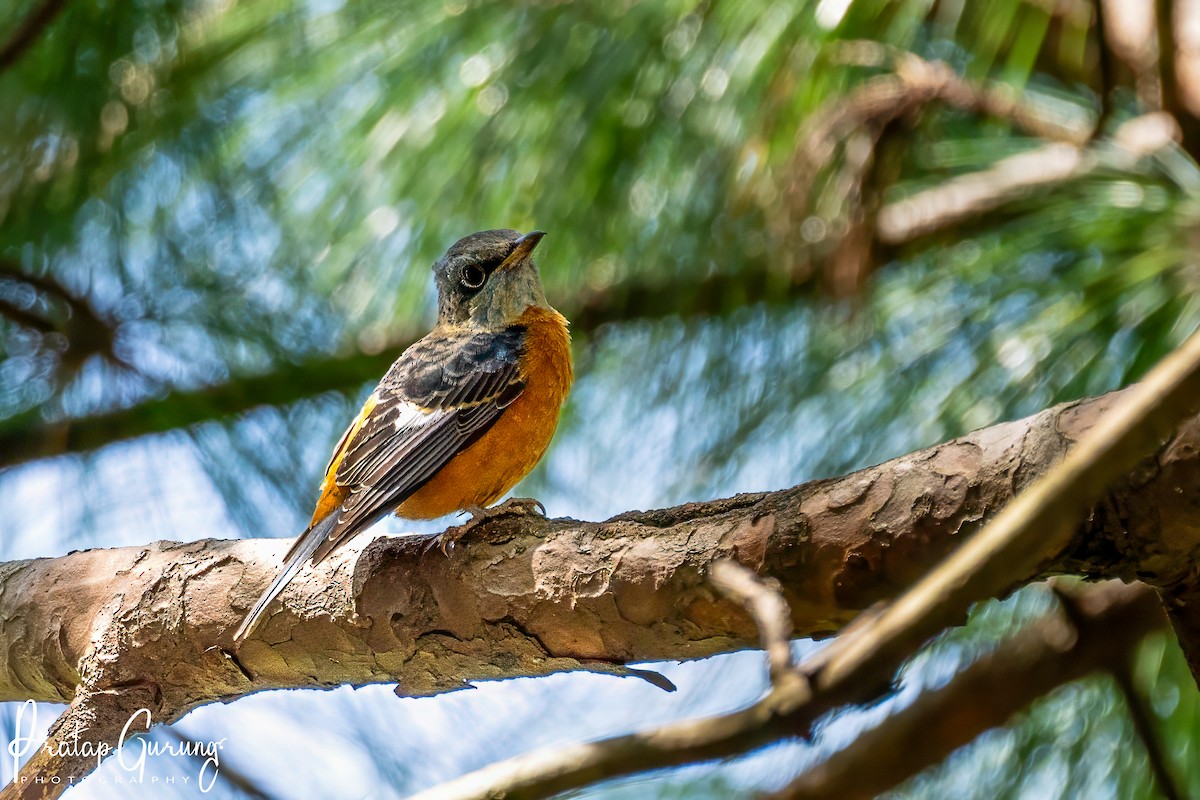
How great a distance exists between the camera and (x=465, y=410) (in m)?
3.13

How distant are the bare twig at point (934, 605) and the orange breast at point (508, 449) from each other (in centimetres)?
196

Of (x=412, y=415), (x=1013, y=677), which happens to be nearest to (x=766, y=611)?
(x=1013, y=677)

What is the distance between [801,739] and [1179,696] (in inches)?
79.6

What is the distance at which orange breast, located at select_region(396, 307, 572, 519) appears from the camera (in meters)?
3.08

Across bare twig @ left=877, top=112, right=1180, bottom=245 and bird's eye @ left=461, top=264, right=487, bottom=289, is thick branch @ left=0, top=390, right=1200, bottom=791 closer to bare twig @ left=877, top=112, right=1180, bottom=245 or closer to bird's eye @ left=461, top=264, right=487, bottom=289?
bird's eye @ left=461, top=264, right=487, bottom=289

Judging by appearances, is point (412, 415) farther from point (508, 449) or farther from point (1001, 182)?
point (1001, 182)

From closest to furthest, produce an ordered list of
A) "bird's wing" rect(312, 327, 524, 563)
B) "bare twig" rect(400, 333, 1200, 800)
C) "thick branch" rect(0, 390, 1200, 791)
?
"bare twig" rect(400, 333, 1200, 800), "thick branch" rect(0, 390, 1200, 791), "bird's wing" rect(312, 327, 524, 563)

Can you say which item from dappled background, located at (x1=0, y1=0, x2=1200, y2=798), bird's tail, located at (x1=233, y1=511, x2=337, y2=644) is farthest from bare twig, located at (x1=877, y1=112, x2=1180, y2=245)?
bird's tail, located at (x1=233, y1=511, x2=337, y2=644)

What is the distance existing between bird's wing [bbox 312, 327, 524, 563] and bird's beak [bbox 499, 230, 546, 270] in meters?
0.21

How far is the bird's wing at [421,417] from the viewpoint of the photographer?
2.88 m

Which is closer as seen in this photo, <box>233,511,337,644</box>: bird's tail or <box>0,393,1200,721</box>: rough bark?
<box>0,393,1200,721</box>: rough bark

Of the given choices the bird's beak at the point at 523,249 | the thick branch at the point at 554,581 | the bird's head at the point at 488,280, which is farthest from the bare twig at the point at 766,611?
the bird's head at the point at 488,280

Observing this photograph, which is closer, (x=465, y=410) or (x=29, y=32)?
(x=465, y=410)

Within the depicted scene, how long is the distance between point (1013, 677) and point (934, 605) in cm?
122
